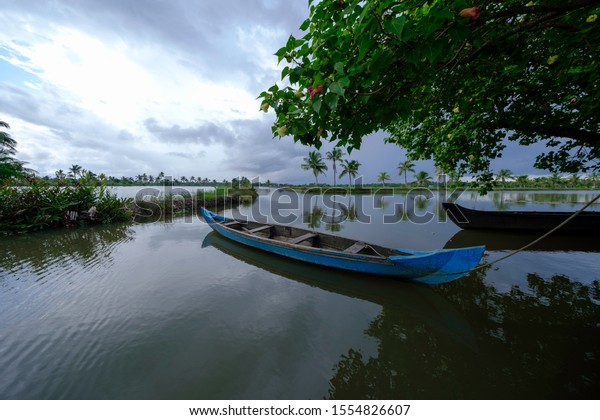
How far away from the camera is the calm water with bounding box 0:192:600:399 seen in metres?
2.68

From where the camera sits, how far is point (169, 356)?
3.11 meters

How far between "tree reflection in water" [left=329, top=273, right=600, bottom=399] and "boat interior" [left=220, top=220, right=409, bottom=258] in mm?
1839

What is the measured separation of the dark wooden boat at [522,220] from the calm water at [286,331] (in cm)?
403

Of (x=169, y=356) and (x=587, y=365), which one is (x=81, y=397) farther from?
(x=587, y=365)

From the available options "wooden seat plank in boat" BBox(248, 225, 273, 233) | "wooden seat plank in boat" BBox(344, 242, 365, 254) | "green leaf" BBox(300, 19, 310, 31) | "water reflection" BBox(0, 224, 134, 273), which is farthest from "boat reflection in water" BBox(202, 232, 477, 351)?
"water reflection" BBox(0, 224, 134, 273)

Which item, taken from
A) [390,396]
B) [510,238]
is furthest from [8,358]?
[510,238]

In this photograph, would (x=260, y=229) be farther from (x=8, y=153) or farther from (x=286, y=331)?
(x=8, y=153)

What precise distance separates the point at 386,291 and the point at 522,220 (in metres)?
10.5

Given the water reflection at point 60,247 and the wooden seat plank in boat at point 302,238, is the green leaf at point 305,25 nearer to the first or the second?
the wooden seat plank in boat at point 302,238

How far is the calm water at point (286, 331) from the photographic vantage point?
2680 mm

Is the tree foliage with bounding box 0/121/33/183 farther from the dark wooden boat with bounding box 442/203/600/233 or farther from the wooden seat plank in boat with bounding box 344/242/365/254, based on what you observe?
the dark wooden boat with bounding box 442/203/600/233

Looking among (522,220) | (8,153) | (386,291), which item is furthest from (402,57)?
(8,153)

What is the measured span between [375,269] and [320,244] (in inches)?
103

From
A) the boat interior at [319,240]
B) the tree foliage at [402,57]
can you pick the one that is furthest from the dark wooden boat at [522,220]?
the boat interior at [319,240]
